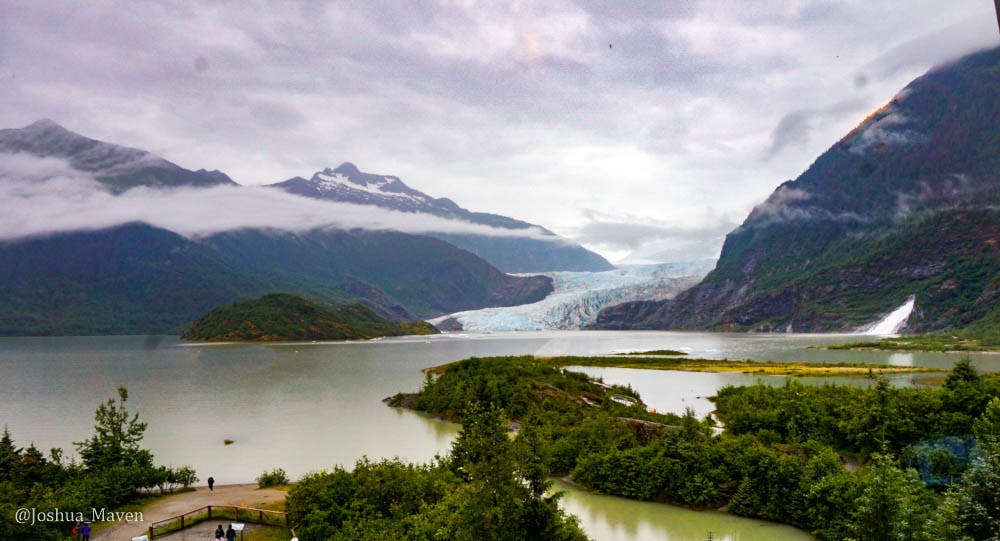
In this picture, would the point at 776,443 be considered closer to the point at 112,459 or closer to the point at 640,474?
the point at 640,474

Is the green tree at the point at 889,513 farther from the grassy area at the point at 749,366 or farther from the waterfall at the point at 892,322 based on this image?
the waterfall at the point at 892,322

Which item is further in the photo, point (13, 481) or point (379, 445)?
point (379, 445)

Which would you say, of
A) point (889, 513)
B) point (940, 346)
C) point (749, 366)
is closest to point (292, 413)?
point (889, 513)

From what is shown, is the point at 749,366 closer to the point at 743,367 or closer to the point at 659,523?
the point at 743,367

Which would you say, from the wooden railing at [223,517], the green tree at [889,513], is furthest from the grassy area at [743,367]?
the green tree at [889,513]

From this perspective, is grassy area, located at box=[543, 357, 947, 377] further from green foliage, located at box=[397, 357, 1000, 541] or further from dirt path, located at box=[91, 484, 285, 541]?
dirt path, located at box=[91, 484, 285, 541]

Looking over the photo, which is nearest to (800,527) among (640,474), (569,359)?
(640,474)
